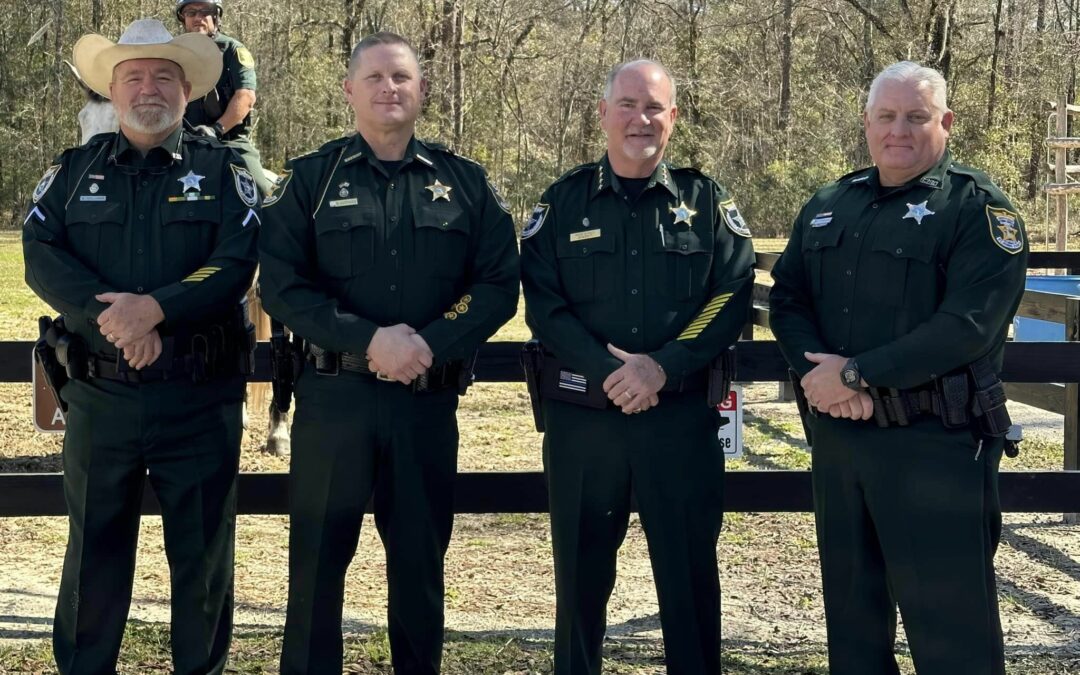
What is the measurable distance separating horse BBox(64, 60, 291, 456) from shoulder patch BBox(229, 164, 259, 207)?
2.19 m

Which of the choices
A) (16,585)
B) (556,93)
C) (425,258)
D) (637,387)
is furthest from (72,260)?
(556,93)

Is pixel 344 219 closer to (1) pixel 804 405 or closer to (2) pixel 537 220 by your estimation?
(2) pixel 537 220

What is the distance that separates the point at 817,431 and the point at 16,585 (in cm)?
379

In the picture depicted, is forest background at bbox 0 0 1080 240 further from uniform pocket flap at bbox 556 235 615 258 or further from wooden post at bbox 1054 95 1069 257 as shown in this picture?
uniform pocket flap at bbox 556 235 615 258

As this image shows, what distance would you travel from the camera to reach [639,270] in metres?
3.84

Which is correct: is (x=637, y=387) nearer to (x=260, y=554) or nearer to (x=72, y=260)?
(x=72, y=260)

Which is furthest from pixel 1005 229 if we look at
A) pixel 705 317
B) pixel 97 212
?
pixel 97 212

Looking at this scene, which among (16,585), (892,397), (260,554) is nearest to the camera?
(892,397)

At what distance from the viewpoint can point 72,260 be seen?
3844 millimetres

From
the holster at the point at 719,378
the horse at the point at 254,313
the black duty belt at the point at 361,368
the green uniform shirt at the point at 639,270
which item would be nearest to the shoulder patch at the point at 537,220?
the green uniform shirt at the point at 639,270

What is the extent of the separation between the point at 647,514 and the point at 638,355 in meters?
0.52

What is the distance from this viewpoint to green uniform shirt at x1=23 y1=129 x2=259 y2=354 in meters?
3.83

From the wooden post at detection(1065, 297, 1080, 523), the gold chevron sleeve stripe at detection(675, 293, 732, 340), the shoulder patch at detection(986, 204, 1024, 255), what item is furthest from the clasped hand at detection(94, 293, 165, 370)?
the wooden post at detection(1065, 297, 1080, 523)

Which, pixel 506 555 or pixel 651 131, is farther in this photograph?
pixel 506 555
